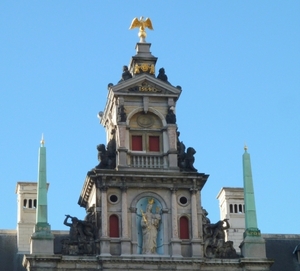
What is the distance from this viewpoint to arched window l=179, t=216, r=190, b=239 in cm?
7019

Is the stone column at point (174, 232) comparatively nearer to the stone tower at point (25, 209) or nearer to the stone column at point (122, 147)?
the stone column at point (122, 147)

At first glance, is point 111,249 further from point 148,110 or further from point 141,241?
point 148,110

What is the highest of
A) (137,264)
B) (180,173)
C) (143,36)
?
(143,36)

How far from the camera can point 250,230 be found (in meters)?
70.7

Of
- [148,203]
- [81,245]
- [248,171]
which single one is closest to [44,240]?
[81,245]

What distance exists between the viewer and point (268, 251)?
76.9m

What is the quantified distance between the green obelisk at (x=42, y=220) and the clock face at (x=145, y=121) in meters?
5.98

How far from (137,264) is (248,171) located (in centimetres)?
917

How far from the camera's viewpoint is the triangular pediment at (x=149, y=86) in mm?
72750

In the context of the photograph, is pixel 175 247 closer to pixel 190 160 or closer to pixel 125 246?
pixel 125 246

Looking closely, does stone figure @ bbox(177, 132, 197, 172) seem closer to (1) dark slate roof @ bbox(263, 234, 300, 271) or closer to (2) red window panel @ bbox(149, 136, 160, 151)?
(2) red window panel @ bbox(149, 136, 160, 151)

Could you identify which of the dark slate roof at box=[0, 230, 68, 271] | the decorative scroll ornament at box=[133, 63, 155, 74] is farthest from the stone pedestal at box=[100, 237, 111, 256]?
the decorative scroll ornament at box=[133, 63, 155, 74]

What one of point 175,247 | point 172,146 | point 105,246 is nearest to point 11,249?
point 105,246

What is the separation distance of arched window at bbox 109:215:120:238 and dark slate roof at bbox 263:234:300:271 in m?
11.2
